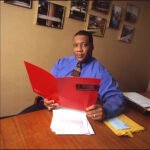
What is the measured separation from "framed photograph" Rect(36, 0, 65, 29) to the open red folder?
3.52 feet

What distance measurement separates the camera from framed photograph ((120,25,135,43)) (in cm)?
228

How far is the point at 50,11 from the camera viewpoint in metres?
1.65

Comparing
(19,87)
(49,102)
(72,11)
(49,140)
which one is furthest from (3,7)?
(49,140)

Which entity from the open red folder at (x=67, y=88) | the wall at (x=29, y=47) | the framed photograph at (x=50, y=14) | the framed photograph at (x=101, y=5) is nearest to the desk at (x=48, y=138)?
the open red folder at (x=67, y=88)

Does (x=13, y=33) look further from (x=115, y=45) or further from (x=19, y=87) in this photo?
(x=115, y=45)

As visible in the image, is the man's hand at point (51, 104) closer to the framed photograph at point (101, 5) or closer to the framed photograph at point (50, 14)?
the framed photograph at point (50, 14)

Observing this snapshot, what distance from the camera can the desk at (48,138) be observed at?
0.56 metres

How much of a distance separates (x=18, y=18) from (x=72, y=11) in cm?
71

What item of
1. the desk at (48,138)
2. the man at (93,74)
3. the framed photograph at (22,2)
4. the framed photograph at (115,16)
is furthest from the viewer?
the framed photograph at (115,16)

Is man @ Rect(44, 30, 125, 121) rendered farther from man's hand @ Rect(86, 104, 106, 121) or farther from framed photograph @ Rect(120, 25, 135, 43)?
framed photograph @ Rect(120, 25, 135, 43)

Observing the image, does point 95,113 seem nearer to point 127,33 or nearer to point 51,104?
point 51,104

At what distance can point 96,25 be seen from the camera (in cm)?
198

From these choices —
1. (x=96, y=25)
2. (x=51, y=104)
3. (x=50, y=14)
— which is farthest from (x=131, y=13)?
(x=51, y=104)

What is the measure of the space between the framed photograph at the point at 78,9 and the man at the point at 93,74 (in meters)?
0.72
